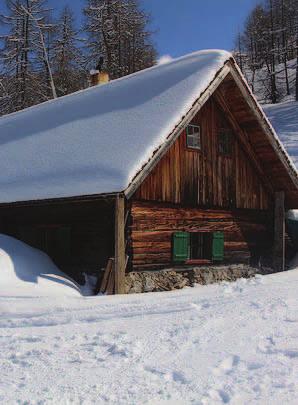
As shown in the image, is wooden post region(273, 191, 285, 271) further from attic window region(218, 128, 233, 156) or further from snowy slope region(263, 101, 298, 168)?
snowy slope region(263, 101, 298, 168)

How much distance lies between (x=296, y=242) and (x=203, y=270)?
16.8 feet

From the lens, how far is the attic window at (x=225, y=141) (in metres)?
13.5

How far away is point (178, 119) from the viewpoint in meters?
10.6

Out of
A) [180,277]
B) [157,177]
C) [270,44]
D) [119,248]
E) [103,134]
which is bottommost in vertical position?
[180,277]

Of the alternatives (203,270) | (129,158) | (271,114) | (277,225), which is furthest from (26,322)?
(271,114)

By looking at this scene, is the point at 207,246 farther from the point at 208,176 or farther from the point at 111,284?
the point at 111,284

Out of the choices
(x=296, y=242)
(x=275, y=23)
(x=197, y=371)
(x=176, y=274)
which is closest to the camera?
(x=197, y=371)

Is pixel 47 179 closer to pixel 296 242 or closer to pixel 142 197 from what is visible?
pixel 142 197

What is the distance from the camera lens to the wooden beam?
43.6 ft

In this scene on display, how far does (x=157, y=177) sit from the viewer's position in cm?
1157

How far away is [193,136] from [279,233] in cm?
435

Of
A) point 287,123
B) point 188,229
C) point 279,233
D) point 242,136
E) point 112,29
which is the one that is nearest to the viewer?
point 188,229

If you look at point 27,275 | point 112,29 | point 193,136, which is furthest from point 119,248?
point 112,29

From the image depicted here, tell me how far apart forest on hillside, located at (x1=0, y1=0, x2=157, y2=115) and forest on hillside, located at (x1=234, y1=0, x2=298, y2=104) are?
57.2ft
